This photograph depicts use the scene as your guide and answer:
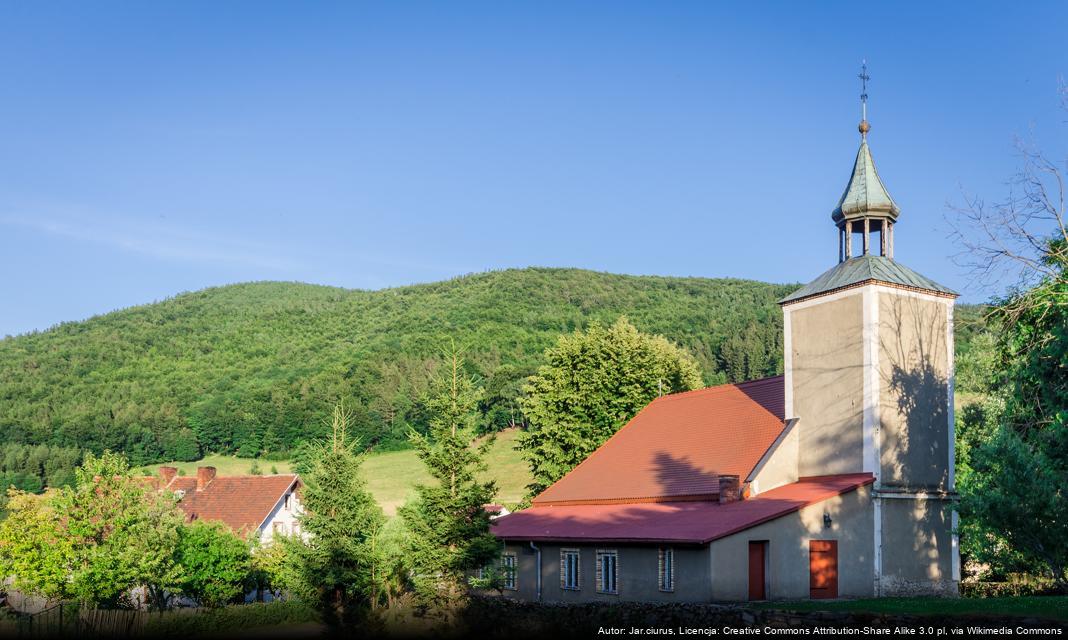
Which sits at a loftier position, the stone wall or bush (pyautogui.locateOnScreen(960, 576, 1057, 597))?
the stone wall

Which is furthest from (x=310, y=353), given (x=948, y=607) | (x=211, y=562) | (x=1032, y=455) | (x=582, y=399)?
(x=1032, y=455)

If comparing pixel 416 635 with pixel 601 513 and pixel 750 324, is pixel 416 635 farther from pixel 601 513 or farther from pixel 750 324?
pixel 750 324

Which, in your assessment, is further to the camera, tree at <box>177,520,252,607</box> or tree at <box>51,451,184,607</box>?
tree at <box>177,520,252,607</box>

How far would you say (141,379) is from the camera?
123 metres

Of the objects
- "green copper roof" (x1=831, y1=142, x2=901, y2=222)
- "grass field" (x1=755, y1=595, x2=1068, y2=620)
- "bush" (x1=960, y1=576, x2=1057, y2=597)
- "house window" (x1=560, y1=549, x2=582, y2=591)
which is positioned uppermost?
"green copper roof" (x1=831, y1=142, x2=901, y2=222)

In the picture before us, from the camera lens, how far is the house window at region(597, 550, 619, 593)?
1126 inches

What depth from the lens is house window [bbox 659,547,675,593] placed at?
2625 centimetres

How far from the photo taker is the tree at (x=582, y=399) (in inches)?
1681

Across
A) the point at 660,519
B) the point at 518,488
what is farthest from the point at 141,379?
the point at 660,519

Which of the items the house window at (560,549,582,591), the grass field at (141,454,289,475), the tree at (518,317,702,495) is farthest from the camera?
the grass field at (141,454,289,475)

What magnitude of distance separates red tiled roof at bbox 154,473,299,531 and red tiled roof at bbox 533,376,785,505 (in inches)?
683

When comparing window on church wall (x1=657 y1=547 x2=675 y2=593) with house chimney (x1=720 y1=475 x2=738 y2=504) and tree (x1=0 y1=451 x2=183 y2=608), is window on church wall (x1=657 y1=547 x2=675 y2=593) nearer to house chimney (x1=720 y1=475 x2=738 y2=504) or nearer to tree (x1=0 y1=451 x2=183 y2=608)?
house chimney (x1=720 y1=475 x2=738 y2=504)

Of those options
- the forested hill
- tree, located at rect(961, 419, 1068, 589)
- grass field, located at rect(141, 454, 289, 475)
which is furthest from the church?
grass field, located at rect(141, 454, 289, 475)

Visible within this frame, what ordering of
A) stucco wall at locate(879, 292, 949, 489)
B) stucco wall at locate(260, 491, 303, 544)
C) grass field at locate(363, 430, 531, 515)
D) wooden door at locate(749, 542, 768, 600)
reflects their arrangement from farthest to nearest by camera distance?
grass field at locate(363, 430, 531, 515), stucco wall at locate(260, 491, 303, 544), stucco wall at locate(879, 292, 949, 489), wooden door at locate(749, 542, 768, 600)
